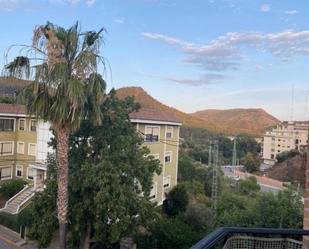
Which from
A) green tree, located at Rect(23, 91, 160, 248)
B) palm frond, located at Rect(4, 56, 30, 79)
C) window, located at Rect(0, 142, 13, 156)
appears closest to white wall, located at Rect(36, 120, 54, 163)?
window, located at Rect(0, 142, 13, 156)

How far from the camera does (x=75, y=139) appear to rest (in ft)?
42.4

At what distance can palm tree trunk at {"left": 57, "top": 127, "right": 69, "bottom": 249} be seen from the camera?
11.0 m

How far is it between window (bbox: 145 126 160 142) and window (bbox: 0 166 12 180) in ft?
38.2

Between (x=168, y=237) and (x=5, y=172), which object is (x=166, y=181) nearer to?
(x=168, y=237)

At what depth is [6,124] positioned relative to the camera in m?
24.0

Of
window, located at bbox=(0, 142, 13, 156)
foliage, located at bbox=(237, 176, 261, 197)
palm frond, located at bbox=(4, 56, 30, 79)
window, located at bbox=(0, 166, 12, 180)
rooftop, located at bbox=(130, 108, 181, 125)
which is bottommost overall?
foliage, located at bbox=(237, 176, 261, 197)

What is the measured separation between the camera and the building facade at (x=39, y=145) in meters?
21.2

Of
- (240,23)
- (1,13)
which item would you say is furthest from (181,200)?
(1,13)

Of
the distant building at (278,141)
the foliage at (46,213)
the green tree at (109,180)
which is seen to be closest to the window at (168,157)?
the green tree at (109,180)

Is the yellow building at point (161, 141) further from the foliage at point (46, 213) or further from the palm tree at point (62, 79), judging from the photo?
the palm tree at point (62, 79)

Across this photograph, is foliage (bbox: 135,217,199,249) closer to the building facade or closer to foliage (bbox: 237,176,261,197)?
the building facade

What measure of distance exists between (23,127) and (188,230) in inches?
639

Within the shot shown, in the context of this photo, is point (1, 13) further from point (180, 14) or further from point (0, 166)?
point (0, 166)

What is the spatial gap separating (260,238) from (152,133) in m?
18.2
